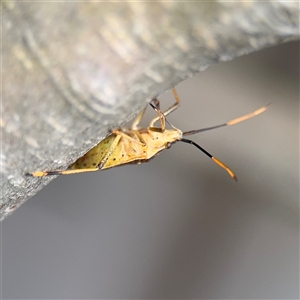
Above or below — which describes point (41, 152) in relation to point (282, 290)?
below

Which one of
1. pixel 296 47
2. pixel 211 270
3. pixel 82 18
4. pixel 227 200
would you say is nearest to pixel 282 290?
pixel 211 270

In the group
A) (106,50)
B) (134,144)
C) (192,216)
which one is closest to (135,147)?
(134,144)

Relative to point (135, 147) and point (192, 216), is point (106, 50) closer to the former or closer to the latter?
point (135, 147)

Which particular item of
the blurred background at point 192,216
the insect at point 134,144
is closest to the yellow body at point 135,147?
the insect at point 134,144

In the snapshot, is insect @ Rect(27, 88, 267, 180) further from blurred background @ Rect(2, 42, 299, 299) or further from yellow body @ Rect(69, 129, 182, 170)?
blurred background @ Rect(2, 42, 299, 299)

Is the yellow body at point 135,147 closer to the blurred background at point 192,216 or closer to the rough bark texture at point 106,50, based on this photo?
the rough bark texture at point 106,50

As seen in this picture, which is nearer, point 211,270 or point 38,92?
point 38,92

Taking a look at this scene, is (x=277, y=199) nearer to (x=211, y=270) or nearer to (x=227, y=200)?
(x=227, y=200)
